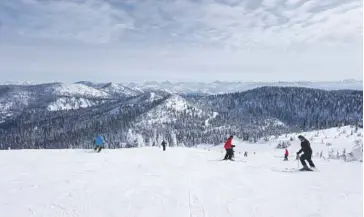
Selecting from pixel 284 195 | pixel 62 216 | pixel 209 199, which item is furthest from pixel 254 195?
pixel 62 216

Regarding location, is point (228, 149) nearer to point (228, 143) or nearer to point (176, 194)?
point (228, 143)

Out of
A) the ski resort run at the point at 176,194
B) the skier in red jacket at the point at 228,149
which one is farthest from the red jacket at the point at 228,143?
the ski resort run at the point at 176,194

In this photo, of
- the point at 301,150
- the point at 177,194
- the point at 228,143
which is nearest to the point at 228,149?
the point at 228,143

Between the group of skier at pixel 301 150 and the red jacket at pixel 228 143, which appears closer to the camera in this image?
the group of skier at pixel 301 150

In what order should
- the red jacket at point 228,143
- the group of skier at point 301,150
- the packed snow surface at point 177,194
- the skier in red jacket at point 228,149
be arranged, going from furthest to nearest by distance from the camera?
the skier in red jacket at point 228,149
the red jacket at point 228,143
the group of skier at point 301,150
the packed snow surface at point 177,194

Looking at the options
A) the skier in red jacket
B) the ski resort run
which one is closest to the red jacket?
the skier in red jacket

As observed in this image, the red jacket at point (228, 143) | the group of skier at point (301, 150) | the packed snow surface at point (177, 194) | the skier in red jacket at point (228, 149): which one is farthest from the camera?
the skier in red jacket at point (228, 149)

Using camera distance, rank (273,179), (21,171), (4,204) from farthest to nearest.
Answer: (21,171), (273,179), (4,204)

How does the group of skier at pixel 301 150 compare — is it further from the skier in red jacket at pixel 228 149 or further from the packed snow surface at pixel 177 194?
the packed snow surface at pixel 177 194

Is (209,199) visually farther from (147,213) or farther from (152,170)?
(152,170)

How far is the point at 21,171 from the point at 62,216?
9.84 meters

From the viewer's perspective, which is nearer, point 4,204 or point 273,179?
point 4,204

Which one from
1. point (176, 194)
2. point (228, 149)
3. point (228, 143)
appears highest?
point (228, 143)

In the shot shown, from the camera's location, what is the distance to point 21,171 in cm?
1736
